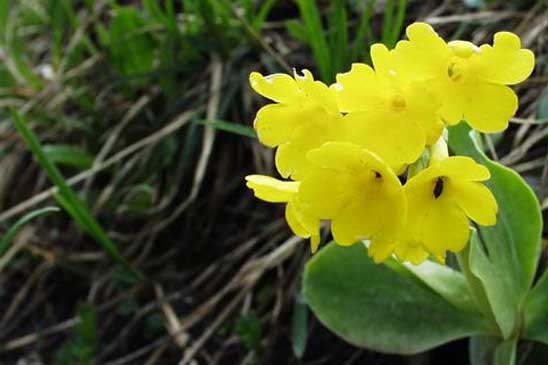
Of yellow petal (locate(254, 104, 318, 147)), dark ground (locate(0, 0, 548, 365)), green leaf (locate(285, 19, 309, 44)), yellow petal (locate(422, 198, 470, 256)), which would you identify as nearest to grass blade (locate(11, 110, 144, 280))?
dark ground (locate(0, 0, 548, 365))

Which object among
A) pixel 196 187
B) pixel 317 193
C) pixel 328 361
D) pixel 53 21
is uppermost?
pixel 317 193

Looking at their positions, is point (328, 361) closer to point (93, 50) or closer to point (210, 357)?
point (210, 357)

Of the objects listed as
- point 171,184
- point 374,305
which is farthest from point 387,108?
point 171,184

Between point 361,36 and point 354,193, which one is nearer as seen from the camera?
Answer: point 354,193

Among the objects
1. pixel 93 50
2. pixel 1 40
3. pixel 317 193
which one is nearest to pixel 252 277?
pixel 317 193

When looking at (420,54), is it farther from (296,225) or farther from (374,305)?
(374,305)

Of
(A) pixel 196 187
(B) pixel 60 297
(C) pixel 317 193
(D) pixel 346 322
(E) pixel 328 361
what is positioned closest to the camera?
(C) pixel 317 193
